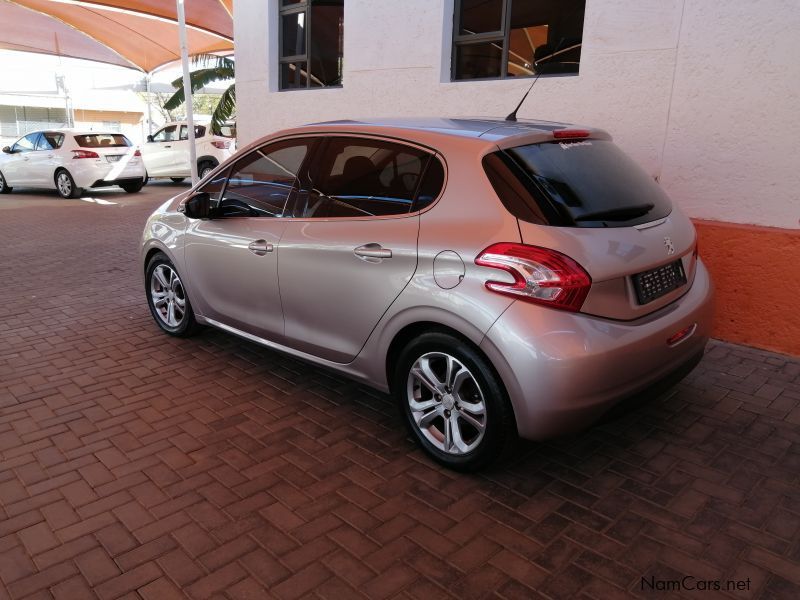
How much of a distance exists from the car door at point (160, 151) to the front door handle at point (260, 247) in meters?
15.8

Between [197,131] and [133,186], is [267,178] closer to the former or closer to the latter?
[133,186]

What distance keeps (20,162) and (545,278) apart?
17.7 metres

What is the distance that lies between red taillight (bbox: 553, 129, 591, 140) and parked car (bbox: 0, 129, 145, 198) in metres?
15.0

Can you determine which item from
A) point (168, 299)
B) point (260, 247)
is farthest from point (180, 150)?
point (260, 247)

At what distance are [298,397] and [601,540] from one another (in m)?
2.13

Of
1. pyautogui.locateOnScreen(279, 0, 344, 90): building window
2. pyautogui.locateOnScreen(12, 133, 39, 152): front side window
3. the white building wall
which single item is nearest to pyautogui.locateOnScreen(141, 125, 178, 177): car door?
pyautogui.locateOnScreen(12, 133, 39, 152): front side window

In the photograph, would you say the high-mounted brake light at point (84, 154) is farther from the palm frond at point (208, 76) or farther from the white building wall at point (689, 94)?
the white building wall at point (689, 94)

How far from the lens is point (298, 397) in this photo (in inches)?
166

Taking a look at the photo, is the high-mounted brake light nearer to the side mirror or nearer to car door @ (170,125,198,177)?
car door @ (170,125,198,177)

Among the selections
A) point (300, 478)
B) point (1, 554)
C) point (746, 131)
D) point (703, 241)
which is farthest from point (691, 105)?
point (1, 554)

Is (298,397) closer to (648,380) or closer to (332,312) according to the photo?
(332,312)

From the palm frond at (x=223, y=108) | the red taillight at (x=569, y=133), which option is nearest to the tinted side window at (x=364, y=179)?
the red taillight at (x=569, y=133)

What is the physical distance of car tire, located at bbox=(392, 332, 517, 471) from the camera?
9.98 ft

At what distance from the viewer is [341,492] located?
10.3 feet
